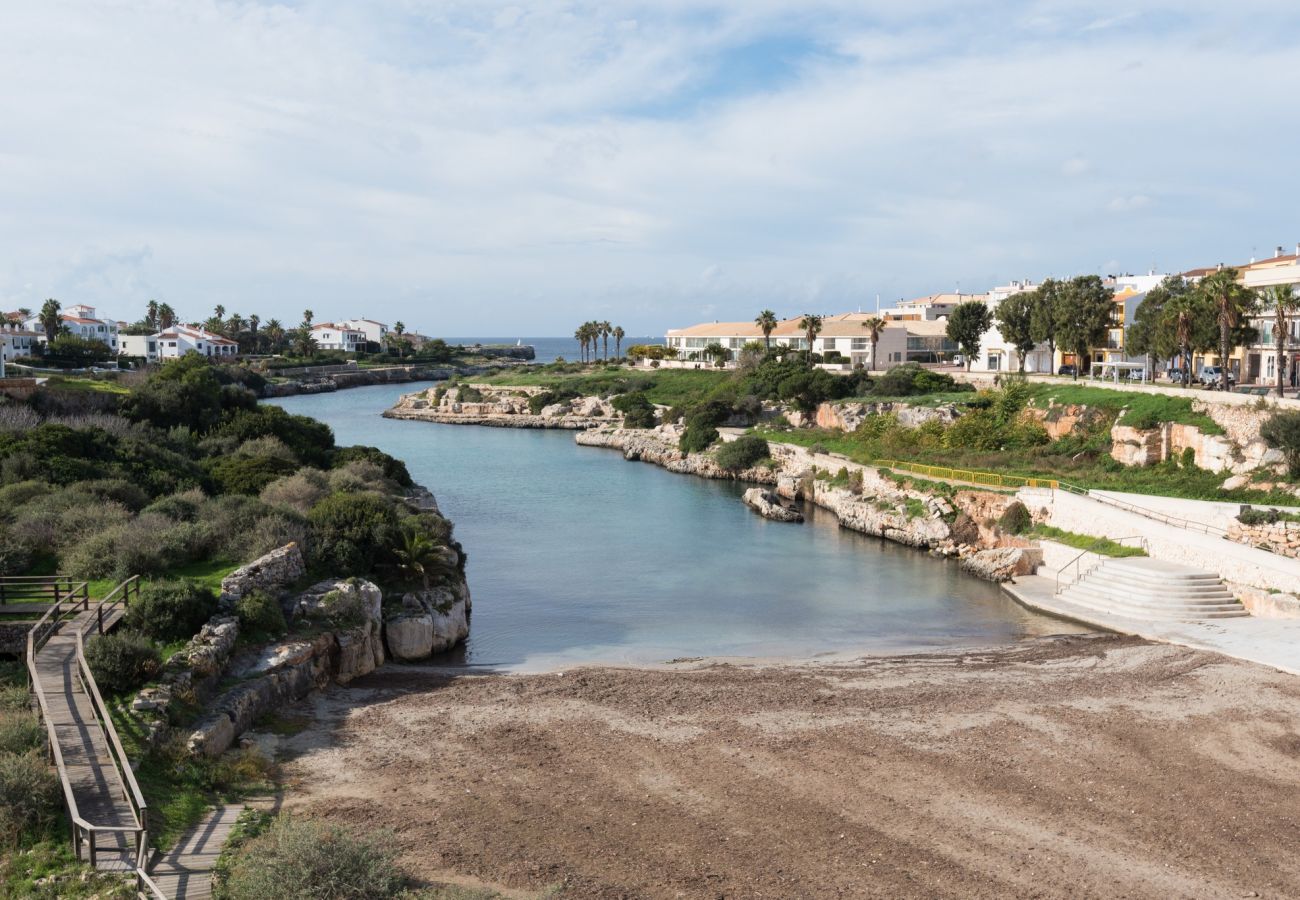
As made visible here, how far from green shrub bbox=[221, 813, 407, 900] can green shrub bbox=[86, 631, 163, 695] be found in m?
6.42

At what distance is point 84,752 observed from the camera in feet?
49.2

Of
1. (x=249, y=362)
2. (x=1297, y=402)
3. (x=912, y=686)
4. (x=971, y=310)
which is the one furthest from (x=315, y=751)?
(x=249, y=362)

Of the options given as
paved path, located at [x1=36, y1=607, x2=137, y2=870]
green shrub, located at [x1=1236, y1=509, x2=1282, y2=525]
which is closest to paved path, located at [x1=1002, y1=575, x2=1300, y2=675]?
green shrub, located at [x1=1236, y1=509, x2=1282, y2=525]

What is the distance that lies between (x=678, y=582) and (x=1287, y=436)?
2293 cm

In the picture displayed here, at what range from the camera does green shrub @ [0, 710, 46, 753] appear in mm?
14602

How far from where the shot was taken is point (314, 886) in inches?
462

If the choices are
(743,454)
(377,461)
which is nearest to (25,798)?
(377,461)

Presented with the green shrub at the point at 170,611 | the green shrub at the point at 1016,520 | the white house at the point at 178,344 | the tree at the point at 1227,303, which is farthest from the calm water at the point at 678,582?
the white house at the point at 178,344

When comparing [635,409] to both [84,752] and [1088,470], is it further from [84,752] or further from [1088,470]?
[84,752]

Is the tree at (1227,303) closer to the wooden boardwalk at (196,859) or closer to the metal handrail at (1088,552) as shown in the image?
the metal handrail at (1088,552)

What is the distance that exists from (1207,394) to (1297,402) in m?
4.04

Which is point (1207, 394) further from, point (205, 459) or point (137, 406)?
point (137, 406)

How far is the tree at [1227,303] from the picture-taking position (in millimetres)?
46906

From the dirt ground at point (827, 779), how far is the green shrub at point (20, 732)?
386cm
